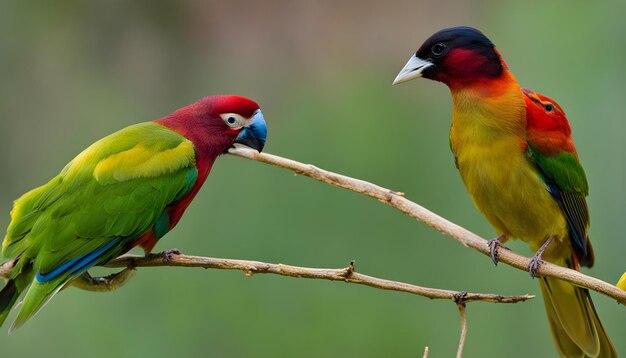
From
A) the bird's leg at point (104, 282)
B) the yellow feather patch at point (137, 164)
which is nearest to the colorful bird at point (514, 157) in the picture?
the yellow feather patch at point (137, 164)

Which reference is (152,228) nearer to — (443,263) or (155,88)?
(443,263)

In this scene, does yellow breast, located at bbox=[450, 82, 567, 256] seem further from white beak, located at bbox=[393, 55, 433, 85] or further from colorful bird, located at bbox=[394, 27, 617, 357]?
white beak, located at bbox=[393, 55, 433, 85]

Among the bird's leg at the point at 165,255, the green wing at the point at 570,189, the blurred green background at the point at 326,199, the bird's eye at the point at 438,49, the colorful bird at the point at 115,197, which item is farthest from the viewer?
the blurred green background at the point at 326,199

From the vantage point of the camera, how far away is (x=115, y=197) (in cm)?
300

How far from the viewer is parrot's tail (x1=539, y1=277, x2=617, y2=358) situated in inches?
131

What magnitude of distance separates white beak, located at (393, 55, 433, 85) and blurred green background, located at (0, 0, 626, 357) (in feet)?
3.55

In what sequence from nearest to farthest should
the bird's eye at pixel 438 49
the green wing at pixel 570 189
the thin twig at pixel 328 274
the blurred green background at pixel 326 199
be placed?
1. the thin twig at pixel 328 274
2. the bird's eye at pixel 438 49
3. the green wing at pixel 570 189
4. the blurred green background at pixel 326 199

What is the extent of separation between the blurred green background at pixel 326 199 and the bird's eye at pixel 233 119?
81 centimetres

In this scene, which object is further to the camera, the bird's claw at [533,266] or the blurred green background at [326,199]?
the blurred green background at [326,199]

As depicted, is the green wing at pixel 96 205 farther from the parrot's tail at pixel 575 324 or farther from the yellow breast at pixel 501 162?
the parrot's tail at pixel 575 324

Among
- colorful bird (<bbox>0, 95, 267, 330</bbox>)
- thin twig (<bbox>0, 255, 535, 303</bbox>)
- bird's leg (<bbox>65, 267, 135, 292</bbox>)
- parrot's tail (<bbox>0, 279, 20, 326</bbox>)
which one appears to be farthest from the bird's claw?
parrot's tail (<bbox>0, 279, 20, 326</bbox>)

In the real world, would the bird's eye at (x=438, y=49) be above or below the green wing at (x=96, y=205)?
above

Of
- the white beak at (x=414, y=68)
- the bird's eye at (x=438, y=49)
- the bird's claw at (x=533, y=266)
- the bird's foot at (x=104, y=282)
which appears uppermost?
the bird's eye at (x=438, y=49)

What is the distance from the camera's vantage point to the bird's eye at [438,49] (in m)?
3.06
